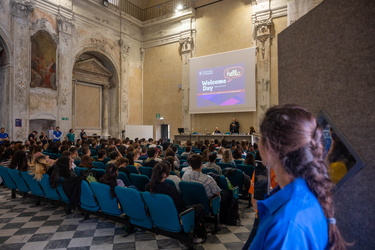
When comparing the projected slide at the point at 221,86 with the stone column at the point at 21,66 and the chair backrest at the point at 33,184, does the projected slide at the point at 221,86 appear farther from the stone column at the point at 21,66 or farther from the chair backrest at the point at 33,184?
the chair backrest at the point at 33,184

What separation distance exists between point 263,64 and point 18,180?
12.6 metres

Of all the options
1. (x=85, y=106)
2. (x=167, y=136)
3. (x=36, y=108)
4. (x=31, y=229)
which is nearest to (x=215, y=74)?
(x=167, y=136)

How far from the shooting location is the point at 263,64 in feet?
45.8

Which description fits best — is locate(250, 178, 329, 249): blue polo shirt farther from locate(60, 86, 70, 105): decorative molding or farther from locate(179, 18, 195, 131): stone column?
locate(179, 18, 195, 131): stone column

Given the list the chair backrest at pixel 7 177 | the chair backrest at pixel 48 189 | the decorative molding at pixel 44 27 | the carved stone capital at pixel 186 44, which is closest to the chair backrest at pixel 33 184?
the chair backrest at pixel 48 189

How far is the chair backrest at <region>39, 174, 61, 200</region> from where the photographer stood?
4459 mm

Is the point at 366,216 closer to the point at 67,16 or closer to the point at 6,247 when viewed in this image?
the point at 6,247

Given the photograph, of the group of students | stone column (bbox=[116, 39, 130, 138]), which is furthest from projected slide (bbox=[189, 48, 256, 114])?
the group of students

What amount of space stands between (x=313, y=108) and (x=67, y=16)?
49.6ft

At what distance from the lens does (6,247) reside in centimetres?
332

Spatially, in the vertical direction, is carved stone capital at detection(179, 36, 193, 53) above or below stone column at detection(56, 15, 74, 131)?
above

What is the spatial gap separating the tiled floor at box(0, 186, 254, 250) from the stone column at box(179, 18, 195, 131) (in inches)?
475

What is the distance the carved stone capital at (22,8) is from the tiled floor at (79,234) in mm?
10583

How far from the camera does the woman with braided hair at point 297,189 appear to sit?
74 centimetres
